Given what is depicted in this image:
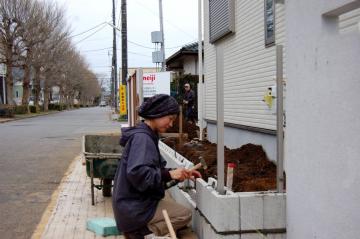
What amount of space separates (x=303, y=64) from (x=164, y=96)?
1102 mm

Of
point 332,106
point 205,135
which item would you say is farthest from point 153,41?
point 332,106

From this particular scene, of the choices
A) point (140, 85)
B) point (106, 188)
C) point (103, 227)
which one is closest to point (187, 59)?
point (140, 85)

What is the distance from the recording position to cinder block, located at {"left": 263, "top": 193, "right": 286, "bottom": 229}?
13.1 feet

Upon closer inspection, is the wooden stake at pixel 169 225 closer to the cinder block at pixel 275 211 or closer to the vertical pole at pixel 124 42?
the cinder block at pixel 275 211

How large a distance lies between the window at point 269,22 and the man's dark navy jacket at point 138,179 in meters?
4.52

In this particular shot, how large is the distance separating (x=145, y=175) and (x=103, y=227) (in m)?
2.48

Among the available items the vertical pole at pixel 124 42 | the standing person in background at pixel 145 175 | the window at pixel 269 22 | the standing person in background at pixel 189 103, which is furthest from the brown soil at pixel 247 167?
the vertical pole at pixel 124 42

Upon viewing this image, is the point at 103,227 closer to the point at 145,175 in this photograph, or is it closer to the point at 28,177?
the point at 145,175

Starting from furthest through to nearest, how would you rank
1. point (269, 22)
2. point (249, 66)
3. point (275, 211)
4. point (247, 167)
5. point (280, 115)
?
point (249, 66)
point (269, 22)
point (247, 167)
point (280, 115)
point (275, 211)

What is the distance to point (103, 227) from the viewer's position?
5762 mm

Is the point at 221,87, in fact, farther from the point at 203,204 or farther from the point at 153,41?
the point at 153,41

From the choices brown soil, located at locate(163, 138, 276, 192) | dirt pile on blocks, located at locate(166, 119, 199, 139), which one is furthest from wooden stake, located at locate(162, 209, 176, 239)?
dirt pile on blocks, located at locate(166, 119, 199, 139)

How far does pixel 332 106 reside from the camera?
333cm

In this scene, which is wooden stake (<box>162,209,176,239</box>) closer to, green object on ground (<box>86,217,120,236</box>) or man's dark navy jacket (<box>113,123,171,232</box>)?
man's dark navy jacket (<box>113,123,171,232</box>)
